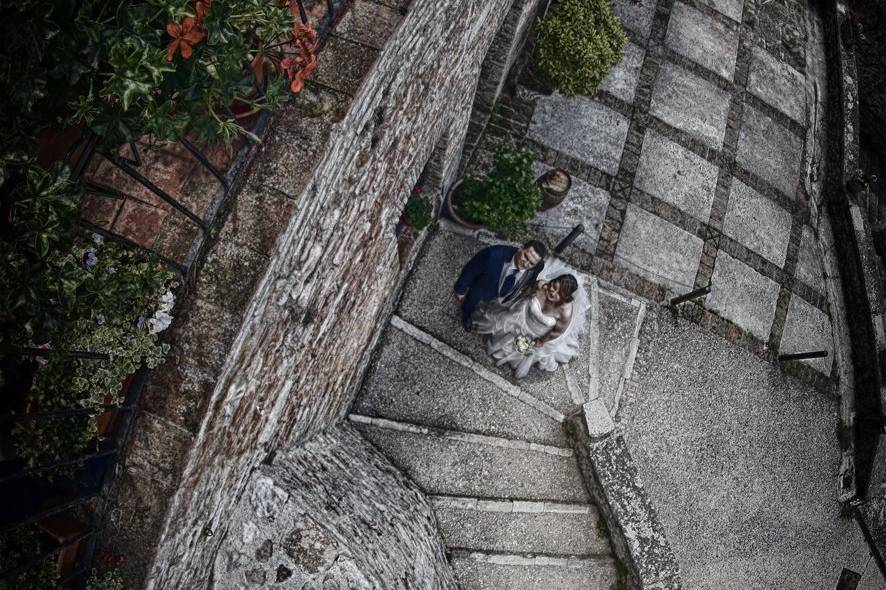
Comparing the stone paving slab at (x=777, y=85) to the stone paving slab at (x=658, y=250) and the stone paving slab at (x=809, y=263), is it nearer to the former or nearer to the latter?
the stone paving slab at (x=809, y=263)

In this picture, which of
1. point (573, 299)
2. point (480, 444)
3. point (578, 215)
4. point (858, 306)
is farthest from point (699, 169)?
point (480, 444)

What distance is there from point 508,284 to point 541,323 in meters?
0.44

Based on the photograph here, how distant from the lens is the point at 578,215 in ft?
25.2

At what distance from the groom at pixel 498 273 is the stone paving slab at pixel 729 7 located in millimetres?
4911

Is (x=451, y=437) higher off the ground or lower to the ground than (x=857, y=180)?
lower

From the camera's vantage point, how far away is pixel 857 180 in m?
9.02

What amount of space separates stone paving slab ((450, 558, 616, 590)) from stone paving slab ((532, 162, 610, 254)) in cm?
298

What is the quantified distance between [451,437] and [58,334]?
4.34 m

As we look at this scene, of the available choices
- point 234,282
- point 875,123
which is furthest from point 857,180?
point 234,282

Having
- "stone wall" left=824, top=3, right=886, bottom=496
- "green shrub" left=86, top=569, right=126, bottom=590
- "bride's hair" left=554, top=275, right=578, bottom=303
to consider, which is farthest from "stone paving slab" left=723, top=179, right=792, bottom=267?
"green shrub" left=86, top=569, right=126, bottom=590

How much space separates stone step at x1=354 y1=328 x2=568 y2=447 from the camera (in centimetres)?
672

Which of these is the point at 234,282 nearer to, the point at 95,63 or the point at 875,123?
the point at 95,63

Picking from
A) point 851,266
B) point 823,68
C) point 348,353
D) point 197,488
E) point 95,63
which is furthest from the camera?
point 823,68

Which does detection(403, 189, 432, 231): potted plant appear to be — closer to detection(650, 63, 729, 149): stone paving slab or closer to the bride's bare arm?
the bride's bare arm
